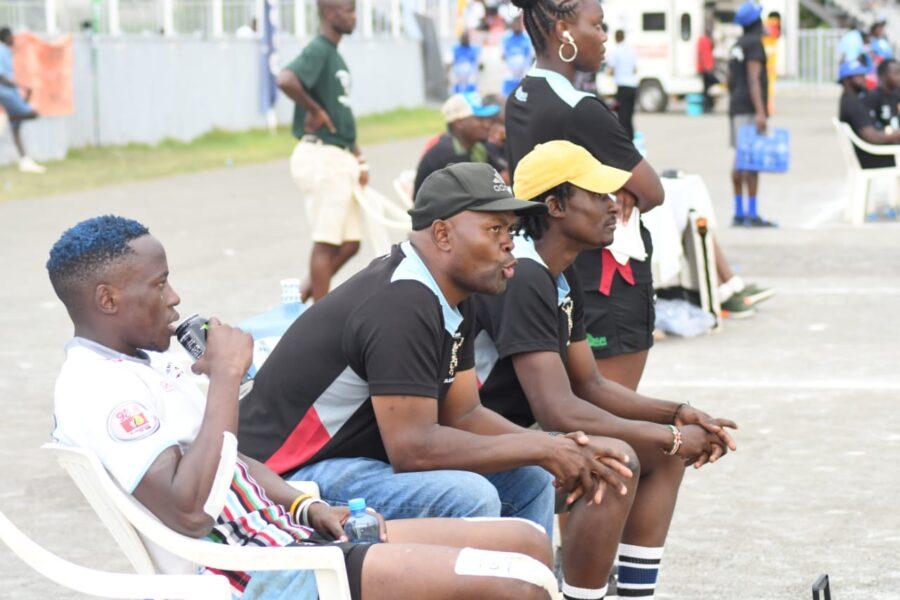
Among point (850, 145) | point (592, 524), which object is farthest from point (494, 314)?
point (850, 145)

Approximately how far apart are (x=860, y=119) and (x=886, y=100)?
98 cm

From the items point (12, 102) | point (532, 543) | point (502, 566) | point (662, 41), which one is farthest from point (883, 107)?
point (662, 41)

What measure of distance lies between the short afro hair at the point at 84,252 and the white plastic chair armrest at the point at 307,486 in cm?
70

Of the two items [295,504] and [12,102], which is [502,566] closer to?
[295,504]

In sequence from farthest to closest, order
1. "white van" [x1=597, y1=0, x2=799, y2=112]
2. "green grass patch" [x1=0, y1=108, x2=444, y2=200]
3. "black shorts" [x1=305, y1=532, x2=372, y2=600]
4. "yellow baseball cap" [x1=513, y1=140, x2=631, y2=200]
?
"white van" [x1=597, y1=0, x2=799, y2=112], "green grass patch" [x1=0, y1=108, x2=444, y2=200], "yellow baseball cap" [x1=513, y1=140, x2=631, y2=200], "black shorts" [x1=305, y1=532, x2=372, y2=600]

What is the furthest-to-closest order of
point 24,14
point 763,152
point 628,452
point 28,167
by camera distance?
point 24,14, point 28,167, point 763,152, point 628,452

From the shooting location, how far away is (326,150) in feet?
31.6

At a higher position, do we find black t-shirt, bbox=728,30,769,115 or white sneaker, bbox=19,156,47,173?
black t-shirt, bbox=728,30,769,115

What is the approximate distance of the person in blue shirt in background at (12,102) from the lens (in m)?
19.7

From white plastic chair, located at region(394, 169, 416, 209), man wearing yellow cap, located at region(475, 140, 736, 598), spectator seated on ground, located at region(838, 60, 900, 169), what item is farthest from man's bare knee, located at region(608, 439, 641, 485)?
spectator seated on ground, located at region(838, 60, 900, 169)

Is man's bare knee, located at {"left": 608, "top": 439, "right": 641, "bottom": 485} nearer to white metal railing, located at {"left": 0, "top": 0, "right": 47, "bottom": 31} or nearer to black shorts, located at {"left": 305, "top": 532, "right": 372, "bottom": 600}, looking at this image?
black shorts, located at {"left": 305, "top": 532, "right": 372, "bottom": 600}

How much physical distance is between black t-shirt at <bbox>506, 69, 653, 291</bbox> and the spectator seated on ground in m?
9.52

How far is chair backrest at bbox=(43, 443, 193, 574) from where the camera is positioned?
10.9 ft

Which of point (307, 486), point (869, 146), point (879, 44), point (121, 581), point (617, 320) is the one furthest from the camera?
point (879, 44)
